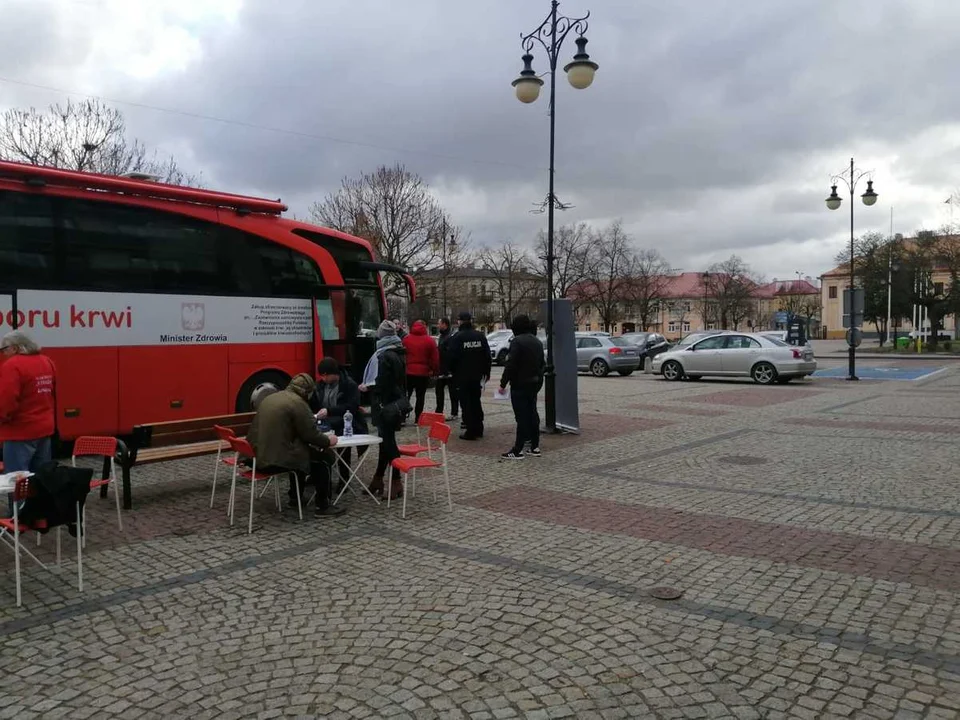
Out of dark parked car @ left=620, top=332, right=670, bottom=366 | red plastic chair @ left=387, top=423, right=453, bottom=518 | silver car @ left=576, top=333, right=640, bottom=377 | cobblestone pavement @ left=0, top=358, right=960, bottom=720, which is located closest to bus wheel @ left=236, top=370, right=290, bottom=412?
cobblestone pavement @ left=0, top=358, right=960, bottom=720

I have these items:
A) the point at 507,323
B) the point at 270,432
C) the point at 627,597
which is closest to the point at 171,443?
the point at 270,432

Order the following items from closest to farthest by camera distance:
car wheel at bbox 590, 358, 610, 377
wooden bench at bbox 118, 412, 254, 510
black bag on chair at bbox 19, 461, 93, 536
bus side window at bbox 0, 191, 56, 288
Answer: black bag on chair at bbox 19, 461, 93, 536 → wooden bench at bbox 118, 412, 254, 510 → bus side window at bbox 0, 191, 56, 288 → car wheel at bbox 590, 358, 610, 377

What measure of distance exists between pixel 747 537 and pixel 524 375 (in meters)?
4.23

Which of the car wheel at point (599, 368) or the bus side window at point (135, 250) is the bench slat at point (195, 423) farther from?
the car wheel at point (599, 368)

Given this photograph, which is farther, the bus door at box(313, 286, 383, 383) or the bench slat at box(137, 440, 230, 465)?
the bus door at box(313, 286, 383, 383)

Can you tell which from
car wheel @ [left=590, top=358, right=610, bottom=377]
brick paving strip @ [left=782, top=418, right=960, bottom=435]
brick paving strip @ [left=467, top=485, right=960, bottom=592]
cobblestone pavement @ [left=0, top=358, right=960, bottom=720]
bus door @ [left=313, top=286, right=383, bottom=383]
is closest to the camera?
cobblestone pavement @ [left=0, top=358, right=960, bottom=720]

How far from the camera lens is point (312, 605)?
477cm

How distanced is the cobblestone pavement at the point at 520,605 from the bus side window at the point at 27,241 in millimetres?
3178

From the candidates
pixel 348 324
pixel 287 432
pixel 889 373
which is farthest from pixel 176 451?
pixel 889 373

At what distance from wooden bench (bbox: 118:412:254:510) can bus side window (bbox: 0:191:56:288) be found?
3117 mm

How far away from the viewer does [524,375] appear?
32.4 ft

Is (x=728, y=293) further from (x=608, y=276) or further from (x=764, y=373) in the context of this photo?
(x=764, y=373)

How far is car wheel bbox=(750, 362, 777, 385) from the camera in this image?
22969 millimetres

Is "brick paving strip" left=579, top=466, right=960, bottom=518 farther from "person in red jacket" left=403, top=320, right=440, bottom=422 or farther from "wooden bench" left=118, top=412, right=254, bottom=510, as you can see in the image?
"wooden bench" left=118, top=412, right=254, bottom=510
